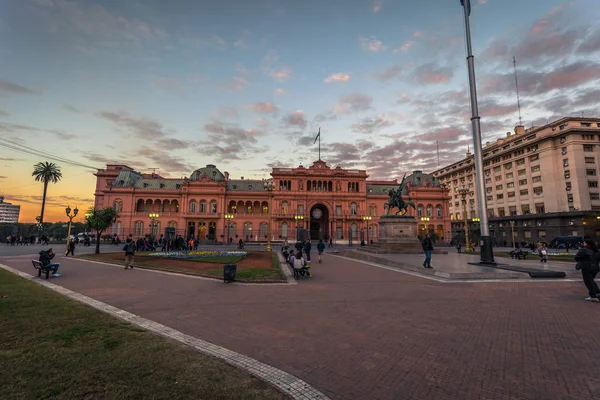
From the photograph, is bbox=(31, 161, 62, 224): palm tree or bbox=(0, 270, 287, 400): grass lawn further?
bbox=(31, 161, 62, 224): palm tree

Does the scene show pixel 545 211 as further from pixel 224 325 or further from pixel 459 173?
pixel 224 325

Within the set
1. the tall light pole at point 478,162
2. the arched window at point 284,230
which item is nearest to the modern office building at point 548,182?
the tall light pole at point 478,162

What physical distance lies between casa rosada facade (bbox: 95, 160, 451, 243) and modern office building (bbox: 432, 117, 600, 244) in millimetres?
13437

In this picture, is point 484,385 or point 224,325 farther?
point 224,325

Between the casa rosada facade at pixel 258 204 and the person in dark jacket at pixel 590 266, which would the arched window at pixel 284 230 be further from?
the person in dark jacket at pixel 590 266

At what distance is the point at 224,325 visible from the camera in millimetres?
6910

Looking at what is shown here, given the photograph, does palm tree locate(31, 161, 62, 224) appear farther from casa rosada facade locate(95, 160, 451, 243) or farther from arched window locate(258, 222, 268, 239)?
arched window locate(258, 222, 268, 239)

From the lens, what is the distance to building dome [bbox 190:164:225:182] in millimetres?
65125

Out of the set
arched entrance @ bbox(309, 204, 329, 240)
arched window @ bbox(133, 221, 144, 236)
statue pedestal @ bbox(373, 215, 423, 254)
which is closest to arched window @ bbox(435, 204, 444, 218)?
arched entrance @ bbox(309, 204, 329, 240)

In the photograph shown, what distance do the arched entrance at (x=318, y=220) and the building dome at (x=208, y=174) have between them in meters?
24.0

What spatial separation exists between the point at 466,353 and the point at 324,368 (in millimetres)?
2804

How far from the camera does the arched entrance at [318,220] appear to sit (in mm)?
66562

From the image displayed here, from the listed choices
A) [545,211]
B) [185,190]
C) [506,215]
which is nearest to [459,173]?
[506,215]

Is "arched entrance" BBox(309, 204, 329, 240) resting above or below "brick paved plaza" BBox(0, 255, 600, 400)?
above
